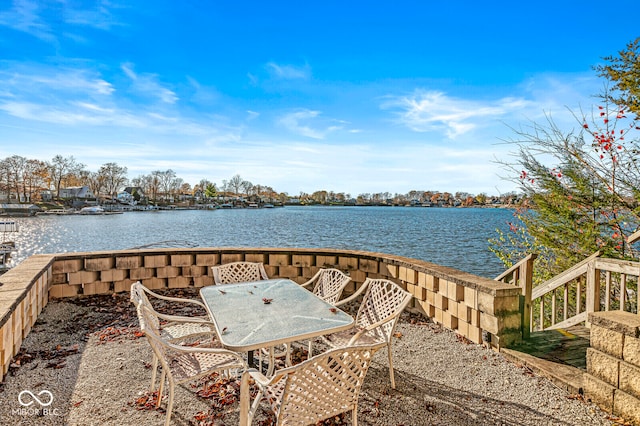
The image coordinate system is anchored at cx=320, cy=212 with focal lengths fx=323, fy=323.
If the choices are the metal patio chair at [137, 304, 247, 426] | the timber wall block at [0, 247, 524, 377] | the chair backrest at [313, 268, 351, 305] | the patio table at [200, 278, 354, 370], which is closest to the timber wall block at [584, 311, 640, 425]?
the timber wall block at [0, 247, 524, 377]

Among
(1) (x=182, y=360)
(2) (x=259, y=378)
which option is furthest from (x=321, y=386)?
(1) (x=182, y=360)

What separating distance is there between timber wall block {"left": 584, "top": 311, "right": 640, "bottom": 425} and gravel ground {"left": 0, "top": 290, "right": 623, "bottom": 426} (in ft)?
0.33

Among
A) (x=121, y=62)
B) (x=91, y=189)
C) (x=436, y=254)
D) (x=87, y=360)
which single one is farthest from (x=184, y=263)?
(x=91, y=189)

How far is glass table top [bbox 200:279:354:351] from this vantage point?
6.08 ft

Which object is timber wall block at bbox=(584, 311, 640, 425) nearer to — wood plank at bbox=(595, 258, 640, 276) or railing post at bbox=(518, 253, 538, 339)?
railing post at bbox=(518, 253, 538, 339)

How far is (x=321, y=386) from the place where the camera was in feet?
5.09

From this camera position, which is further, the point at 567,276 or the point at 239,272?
the point at 239,272

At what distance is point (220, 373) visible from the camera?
260 centimetres

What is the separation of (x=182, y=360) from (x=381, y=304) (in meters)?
1.65

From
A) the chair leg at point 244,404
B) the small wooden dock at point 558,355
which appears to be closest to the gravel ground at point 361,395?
the small wooden dock at point 558,355

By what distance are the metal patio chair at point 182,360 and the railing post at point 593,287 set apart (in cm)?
361

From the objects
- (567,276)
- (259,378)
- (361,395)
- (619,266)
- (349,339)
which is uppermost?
(619,266)

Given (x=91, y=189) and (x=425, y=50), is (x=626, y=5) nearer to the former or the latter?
(x=425, y=50)

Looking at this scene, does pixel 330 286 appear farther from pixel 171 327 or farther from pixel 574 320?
pixel 574 320
